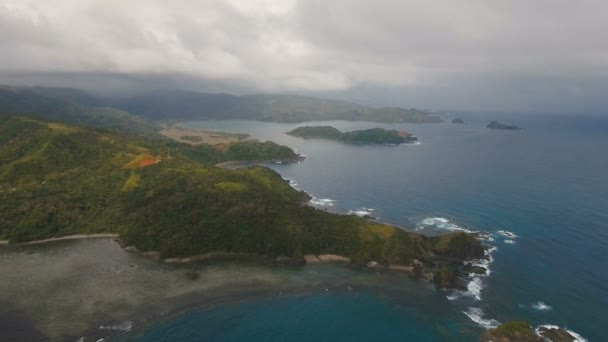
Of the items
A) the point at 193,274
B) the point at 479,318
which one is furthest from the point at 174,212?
the point at 479,318

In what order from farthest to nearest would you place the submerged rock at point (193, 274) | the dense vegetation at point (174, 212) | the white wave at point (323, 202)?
the white wave at point (323, 202)
the dense vegetation at point (174, 212)
the submerged rock at point (193, 274)

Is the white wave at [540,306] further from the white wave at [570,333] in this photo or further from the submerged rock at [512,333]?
the submerged rock at [512,333]

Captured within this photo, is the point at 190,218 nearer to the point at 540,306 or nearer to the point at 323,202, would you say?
the point at 323,202

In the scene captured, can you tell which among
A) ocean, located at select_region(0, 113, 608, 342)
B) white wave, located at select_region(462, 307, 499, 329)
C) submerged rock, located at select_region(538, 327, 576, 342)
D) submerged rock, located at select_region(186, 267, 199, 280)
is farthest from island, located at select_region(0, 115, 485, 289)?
submerged rock, located at select_region(538, 327, 576, 342)

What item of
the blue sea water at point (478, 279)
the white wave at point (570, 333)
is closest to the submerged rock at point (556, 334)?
the white wave at point (570, 333)

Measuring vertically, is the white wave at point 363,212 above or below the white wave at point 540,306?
above

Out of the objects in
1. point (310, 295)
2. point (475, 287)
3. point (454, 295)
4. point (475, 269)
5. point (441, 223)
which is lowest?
point (310, 295)
